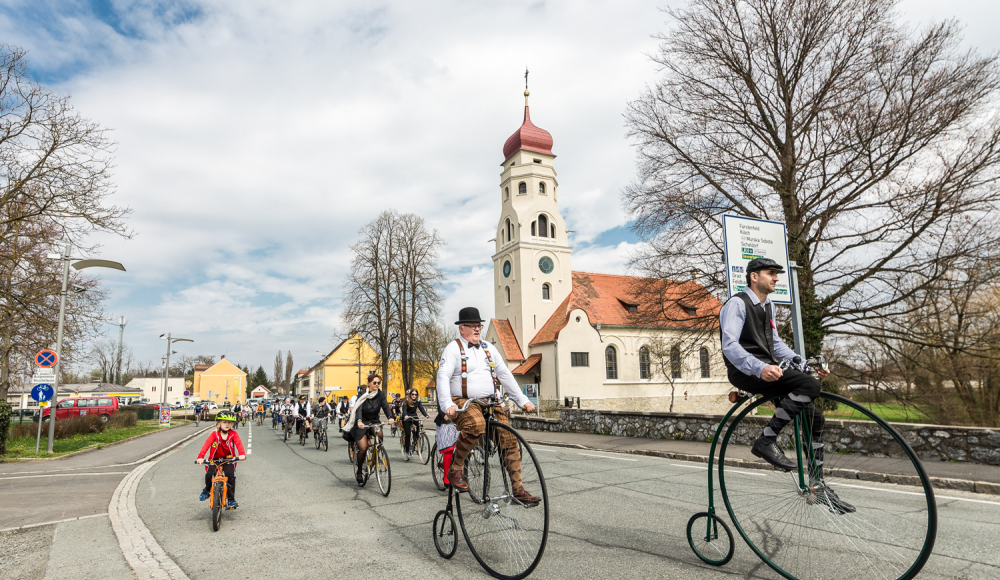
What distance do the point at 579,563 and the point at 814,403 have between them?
2.24 metres

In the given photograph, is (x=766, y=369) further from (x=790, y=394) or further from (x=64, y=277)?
(x=64, y=277)

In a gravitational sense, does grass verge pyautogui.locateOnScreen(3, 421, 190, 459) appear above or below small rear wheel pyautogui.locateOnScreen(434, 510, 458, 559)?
below

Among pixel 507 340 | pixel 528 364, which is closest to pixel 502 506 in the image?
pixel 528 364

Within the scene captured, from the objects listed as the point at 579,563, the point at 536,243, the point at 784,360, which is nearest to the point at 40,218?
the point at 579,563

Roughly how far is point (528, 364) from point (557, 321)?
13.1 ft

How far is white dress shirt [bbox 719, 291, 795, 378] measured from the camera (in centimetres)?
386

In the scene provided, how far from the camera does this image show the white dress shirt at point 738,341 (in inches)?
152

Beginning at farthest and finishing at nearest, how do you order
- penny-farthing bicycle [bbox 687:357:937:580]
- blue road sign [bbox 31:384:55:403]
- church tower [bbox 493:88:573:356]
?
church tower [bbox 493:88:573:356] → blue road sign [bbox 31:384:55:403] → penny-farthing bicycle [bbox 687:357:937:580]

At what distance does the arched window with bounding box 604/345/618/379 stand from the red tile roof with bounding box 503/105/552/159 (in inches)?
717

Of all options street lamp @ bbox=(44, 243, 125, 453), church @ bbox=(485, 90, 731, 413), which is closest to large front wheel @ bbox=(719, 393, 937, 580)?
street lamp @ bbox=(44, 243, 125, 453)

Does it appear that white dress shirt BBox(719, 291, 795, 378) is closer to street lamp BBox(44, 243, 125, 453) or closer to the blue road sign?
street lamp BBox(44, 243, 125, 453)

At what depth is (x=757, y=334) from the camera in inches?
161

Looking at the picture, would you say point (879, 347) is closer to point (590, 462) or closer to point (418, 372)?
point (590, 462)

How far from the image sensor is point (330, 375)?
89750mm
